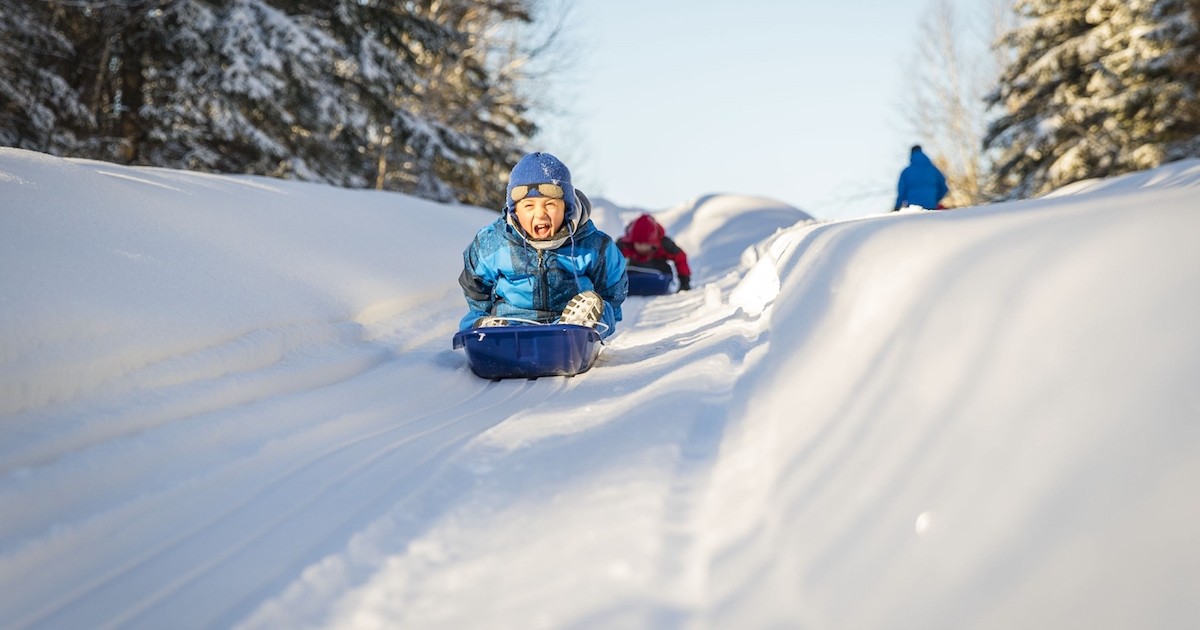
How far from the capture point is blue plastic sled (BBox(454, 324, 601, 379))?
332 cm

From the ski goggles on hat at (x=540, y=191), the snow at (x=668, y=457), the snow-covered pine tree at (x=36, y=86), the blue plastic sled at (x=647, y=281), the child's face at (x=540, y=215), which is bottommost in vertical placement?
the blue plastic sled at (x=647, y=281)

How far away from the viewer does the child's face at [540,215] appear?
3.88 m

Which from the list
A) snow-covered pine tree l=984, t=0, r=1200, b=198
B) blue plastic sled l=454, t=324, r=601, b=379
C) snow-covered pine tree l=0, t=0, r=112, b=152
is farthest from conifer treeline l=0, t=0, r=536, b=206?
snow-covered pine tree l=984, t=0, r=1200, b=198

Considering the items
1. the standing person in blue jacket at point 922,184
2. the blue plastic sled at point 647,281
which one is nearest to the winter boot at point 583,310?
the blue plastic sled at point 647,281

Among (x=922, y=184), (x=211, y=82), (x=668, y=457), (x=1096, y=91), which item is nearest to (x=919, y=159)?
(x=922, y=184)

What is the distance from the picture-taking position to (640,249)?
8164 millimetres

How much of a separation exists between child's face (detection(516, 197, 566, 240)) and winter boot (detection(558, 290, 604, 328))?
40cm

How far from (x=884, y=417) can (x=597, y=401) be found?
110cm

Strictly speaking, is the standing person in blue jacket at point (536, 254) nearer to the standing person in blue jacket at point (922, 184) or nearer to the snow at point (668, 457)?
the snow at point (668, 457)

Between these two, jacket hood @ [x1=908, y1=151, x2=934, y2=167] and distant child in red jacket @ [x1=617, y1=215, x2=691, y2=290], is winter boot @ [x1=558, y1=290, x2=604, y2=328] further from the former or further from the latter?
jacket hood @ [x1=908, y1=151, x2=934, y2=167]

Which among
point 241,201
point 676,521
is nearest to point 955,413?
point 676,521

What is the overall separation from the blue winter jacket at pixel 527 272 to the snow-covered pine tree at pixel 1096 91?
12.3 meters

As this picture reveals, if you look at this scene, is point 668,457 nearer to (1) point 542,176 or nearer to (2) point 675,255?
(1) point 542,176

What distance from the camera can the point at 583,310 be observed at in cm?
370
